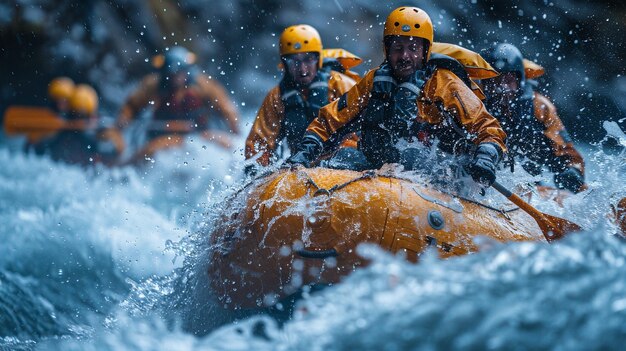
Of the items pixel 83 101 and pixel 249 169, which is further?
pixel 83 101

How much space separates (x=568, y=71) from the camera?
1027 cm

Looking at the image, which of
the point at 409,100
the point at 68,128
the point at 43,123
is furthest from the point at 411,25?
the point at 43,123

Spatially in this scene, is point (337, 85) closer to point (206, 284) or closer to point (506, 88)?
point (506, 88)

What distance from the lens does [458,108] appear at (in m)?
3.53

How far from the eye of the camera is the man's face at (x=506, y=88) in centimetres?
459

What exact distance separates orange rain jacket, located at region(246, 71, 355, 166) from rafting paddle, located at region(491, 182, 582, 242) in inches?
70.2

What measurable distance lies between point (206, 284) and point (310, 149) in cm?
98

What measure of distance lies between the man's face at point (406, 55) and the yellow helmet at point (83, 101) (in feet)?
25.1

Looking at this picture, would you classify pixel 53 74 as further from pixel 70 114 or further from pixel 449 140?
pixel 449 140

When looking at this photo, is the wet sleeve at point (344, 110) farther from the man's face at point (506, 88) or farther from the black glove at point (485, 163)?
the man's face at point (506, 88)

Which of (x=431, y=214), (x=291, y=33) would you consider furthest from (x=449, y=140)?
(x=291, y=33)

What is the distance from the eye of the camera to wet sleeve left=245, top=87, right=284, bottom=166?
4.77 metres

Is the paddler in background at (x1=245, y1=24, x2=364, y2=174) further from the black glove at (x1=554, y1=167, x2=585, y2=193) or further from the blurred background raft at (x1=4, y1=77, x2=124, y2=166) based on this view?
the blurred background raft at (x1=4, y1=77, x2=124, y2=166)

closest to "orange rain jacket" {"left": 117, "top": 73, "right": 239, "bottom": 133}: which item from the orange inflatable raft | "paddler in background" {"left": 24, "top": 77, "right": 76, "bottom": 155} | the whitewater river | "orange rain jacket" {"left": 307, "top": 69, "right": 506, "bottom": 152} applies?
the whitewater river
